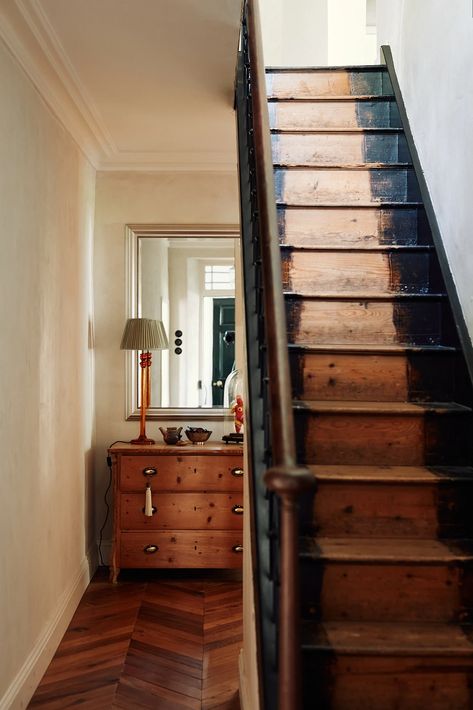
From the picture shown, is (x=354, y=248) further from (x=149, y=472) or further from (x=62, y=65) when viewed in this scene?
(x=149, y=472)

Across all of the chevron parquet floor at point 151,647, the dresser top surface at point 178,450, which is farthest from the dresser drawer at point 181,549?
the dresser top surface at point 178,450

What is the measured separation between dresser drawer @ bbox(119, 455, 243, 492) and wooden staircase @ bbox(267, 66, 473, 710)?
1.91 m

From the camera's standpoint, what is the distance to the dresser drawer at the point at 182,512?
173 inches

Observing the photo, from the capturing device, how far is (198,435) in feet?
15.0

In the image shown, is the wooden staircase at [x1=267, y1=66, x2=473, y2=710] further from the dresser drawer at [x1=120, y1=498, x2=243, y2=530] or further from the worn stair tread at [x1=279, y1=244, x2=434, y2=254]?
the dresser drawer at [x1=120, y1=498, x2=243, y2=530]

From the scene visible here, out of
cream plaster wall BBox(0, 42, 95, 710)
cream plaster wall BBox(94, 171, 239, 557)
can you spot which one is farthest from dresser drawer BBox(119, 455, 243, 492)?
cream plaster wall BBox(94, 171, 239, 557)

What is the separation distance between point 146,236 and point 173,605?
8.17 ft

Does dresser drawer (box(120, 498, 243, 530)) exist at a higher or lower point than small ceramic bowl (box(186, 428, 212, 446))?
lower

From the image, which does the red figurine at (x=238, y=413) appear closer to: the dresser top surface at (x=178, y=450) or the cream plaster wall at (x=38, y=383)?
the dresser top surface at (x=178, y=450)

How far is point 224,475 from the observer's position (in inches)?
173

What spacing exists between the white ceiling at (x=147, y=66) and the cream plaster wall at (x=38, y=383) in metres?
0.23

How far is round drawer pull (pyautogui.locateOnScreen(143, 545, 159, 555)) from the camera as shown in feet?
14.3

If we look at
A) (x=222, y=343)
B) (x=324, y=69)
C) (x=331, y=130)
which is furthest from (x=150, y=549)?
(x=324, y=69)

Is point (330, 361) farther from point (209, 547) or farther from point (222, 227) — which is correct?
point (222, 227)
